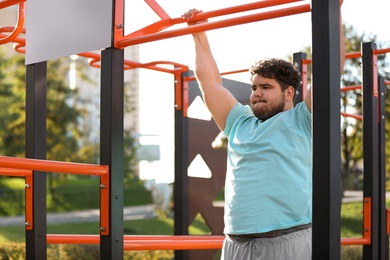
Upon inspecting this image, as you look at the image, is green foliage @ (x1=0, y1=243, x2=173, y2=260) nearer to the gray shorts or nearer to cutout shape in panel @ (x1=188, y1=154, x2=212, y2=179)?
cutout shape in panel @ (x1=188, y1=154, x2=212, y2=179)

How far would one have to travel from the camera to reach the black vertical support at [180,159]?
4711 millimetres

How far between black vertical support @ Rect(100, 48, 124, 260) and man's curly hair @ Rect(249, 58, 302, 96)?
0.51 m

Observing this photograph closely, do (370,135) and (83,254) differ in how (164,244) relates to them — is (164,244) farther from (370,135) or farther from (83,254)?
(83,254)

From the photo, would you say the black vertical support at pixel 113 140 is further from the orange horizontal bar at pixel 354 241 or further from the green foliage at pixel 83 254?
the green foliage at pixel 83 254

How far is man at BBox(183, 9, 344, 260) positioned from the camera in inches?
85.0

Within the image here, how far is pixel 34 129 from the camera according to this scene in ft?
8.45

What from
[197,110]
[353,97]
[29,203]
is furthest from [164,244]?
[353,97]

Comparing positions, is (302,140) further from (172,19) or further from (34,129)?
(34,129)

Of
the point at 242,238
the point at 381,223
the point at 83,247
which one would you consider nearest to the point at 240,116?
the point at 242,238

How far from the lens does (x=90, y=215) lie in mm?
16031

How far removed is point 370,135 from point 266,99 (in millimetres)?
1909

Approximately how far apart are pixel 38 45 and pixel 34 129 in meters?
0.34

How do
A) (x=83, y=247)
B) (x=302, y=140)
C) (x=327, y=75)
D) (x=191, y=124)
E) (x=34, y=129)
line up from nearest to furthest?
1. (x=327, y=75)
2. (x=302, y=140)
3. (x=34, y=129)
4. (x=191, y=124)
5. (x=83, y=247)

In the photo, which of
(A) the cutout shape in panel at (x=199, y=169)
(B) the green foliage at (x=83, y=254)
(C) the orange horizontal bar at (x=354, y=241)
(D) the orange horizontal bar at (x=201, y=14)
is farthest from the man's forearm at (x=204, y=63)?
(B) the green foliage at (x=83, y=254)
